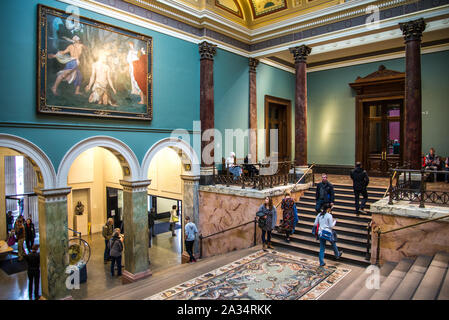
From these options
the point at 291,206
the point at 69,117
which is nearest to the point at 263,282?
the point at 291,206

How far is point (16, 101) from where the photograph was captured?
7348mm

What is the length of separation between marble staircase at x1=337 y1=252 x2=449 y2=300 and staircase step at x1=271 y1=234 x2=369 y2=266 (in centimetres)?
64

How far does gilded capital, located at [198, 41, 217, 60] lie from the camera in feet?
37.2

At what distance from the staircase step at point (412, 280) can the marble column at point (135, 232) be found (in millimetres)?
7052

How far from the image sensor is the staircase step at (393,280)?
5.12 metres

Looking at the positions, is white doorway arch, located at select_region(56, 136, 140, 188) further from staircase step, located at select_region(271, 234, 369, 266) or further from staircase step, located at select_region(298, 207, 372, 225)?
staircase step, located at select_region(298, 207, 372, 225)

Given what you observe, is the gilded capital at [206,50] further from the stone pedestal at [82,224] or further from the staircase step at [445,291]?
the stone pedestal at [82,224]

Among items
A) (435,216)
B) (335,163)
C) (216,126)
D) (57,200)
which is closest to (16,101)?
(57,200)

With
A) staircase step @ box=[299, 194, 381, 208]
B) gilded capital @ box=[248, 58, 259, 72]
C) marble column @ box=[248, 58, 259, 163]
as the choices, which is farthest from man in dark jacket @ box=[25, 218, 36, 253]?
gilded capital @ box=[248, 58, 259, 72]

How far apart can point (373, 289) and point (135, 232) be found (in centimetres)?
677

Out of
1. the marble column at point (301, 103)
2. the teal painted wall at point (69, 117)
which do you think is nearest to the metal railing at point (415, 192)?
the marble column at point (301, 103)

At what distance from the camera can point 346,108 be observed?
1495 centimetres

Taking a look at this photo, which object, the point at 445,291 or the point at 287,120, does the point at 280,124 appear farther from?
the point at 445,291

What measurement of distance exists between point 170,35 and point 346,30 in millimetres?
6043
